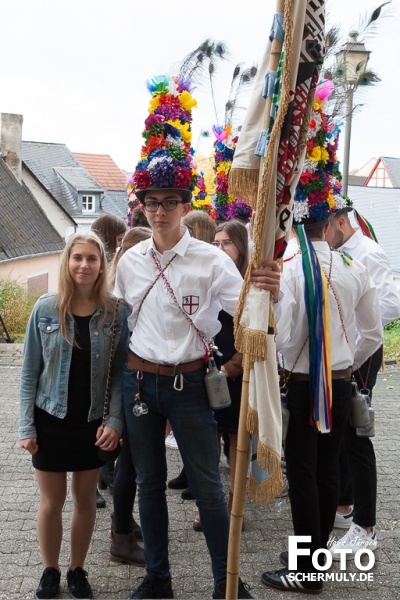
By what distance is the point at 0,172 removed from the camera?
3139 cm

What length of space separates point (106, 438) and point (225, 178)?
3406 millimetres

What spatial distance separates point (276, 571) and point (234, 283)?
167 centimetres

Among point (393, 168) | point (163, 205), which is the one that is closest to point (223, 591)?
point (163, 205)

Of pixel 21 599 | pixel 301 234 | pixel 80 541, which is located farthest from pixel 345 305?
pixel 21 599

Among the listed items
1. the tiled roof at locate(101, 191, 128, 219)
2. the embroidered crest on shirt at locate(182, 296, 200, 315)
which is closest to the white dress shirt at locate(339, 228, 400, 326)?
the embroidered crest on shirt at locate(182, 296, 200, 315)

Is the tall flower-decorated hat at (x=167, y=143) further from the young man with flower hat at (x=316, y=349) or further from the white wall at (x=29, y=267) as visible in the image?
the white wall at (x=29, y=267)

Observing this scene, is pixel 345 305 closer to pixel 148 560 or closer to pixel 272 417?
pixel 272 417

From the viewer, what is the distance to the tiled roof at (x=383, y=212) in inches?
1198

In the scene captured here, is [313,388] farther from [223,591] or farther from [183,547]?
[183,547]

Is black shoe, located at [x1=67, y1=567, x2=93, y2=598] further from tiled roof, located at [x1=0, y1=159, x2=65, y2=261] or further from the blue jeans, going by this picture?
tiled roof, located at [x1=0, y1=159, x2=65, y2=261]

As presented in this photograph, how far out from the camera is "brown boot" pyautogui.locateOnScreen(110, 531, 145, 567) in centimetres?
397

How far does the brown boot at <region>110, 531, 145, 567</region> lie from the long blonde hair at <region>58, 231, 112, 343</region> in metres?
1.40

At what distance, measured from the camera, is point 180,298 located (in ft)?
11.3

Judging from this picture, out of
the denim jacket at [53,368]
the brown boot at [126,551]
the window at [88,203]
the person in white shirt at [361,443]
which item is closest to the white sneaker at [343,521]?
the person in white shirt at [361,443]
